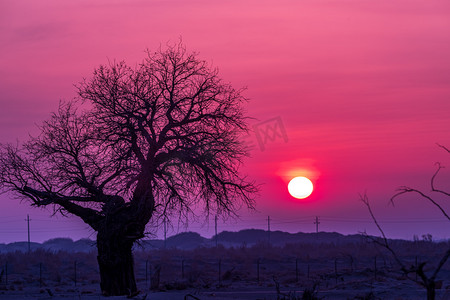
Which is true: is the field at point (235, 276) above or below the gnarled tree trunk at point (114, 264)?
below

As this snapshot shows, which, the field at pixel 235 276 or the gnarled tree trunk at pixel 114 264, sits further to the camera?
the field at pixel 235 276

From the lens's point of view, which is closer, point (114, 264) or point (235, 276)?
point (114, 264)

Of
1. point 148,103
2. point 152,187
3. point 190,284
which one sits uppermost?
point 148,103

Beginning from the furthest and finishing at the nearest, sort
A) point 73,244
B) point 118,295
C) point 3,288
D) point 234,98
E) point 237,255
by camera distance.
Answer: point 73,244 < point 237,255 < point 3,288 < point 234,98 < point 118,295

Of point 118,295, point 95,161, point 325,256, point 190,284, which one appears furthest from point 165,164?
point 325,256

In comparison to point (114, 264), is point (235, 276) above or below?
below

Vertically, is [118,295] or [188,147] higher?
[188,147]

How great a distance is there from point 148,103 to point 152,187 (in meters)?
3.42

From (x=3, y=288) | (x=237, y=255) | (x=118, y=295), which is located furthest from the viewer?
(x=237, y=255)

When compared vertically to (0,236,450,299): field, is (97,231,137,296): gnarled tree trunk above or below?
above

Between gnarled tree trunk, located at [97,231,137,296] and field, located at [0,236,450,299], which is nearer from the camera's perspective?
gnarled tree trunk, located at [97,231,137,296]

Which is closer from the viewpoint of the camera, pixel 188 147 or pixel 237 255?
pixel 188 147

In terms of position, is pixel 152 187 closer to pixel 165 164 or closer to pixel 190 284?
pixel 165 164

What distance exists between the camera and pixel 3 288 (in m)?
42.8
